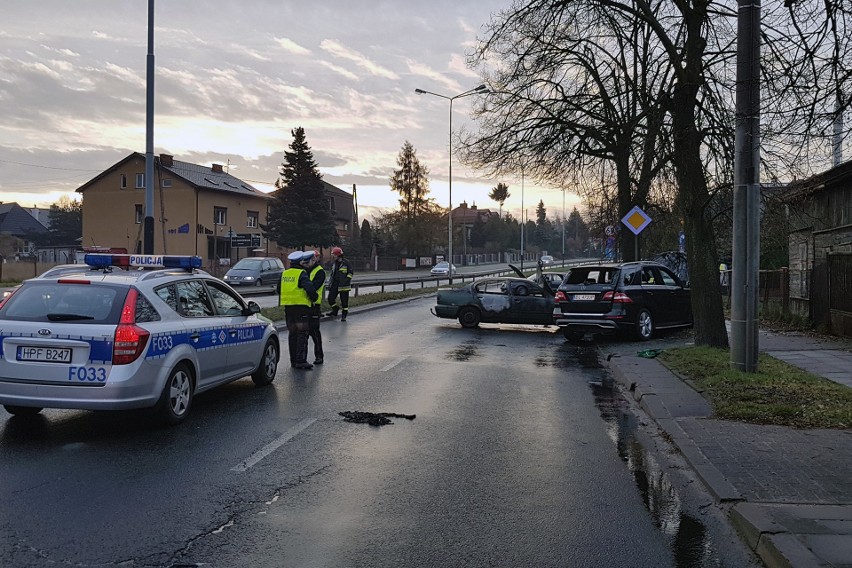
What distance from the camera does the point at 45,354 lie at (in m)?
6.51

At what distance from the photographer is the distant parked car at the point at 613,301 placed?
49.0ft

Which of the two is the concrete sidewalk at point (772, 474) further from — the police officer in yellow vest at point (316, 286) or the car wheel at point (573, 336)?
the car wheel at point (573, 336)

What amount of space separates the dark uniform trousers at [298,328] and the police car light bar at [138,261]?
2.34 meters

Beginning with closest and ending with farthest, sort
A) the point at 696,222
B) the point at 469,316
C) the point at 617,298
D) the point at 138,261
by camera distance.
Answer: the point at 138,261
the point at 696,222
the point at 617,298
the point at 469,316

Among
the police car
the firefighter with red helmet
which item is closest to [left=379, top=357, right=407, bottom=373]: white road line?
the police car

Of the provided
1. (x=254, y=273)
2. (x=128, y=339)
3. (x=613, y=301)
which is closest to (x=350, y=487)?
(x=128, y=339)

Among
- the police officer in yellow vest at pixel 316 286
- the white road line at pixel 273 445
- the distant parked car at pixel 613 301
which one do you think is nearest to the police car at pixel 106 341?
the white road line at pixel 273 445

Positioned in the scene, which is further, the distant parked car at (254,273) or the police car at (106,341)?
the distant parked car at (254,273)

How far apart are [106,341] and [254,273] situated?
103ft

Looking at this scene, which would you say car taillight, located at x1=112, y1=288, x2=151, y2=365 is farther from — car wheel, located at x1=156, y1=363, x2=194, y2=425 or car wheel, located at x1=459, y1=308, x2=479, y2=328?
car wheel, located at x1=459, y1=308, x2=479, y2=328

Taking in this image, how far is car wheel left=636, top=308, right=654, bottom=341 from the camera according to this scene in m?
15.2

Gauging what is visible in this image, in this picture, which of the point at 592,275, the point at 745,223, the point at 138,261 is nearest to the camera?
the point at 138,261

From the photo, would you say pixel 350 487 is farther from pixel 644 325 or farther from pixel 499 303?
pixel 499 303

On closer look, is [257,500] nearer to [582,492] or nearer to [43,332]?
[582,492]
